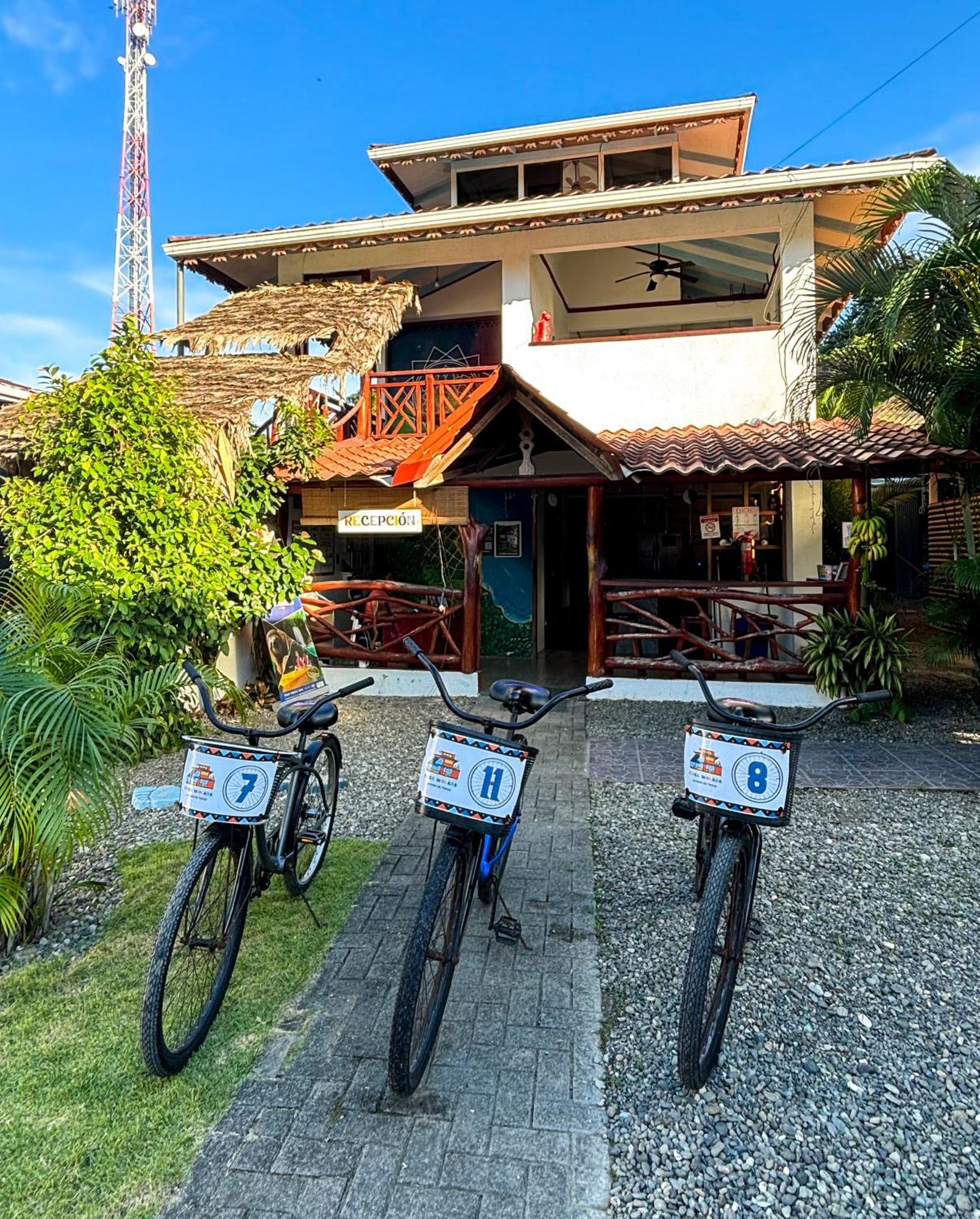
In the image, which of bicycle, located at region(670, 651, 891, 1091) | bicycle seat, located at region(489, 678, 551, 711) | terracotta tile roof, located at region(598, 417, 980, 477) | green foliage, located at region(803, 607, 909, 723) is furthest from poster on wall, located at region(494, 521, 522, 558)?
bicycle, located at region(670, 651, 891, 1091)

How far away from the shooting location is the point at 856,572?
781 centimetres

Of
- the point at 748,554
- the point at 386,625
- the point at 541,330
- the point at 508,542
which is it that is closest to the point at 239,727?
the point at 386,625

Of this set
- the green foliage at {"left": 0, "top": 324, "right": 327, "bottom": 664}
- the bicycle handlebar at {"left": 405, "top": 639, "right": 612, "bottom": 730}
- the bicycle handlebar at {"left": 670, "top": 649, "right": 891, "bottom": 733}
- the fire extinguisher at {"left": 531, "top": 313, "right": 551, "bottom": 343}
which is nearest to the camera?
the bicycle handlebar at {"left": 670, "top": 649, "right": 891, "bottom": 733}

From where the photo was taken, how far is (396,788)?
557cm

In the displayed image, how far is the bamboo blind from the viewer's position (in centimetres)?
868

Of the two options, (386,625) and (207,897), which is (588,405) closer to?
(386,625)

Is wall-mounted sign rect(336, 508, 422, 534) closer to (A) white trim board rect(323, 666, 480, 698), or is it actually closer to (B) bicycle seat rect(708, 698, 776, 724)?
(A) white trim board rect(323, 666, 480, 698)

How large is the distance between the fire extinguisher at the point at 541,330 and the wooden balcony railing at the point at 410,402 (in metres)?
1.02

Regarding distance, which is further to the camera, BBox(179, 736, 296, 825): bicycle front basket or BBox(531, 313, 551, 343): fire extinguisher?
BBox(531, 313, 551, 343): fire extinguisher

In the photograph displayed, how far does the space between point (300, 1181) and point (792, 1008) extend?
1.89m

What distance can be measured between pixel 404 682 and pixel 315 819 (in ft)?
17.1

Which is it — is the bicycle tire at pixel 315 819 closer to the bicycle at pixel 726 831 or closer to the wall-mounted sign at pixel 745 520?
the bicycle at pixel 726 831

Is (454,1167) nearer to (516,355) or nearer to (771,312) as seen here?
(516,355)

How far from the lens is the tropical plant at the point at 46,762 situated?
2957mm
